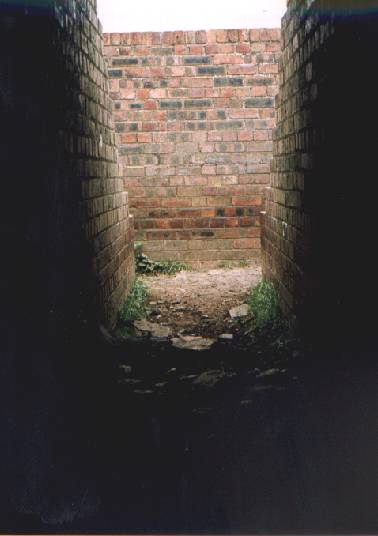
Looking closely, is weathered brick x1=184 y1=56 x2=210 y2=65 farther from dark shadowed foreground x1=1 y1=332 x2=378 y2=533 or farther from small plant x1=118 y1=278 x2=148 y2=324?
dark shadowed foreground x1=1 y1=332 x2=378 y2=533

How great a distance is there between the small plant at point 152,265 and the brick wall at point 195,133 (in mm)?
119

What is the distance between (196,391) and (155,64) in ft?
17.6

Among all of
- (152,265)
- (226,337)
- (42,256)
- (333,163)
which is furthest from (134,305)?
(333,163)

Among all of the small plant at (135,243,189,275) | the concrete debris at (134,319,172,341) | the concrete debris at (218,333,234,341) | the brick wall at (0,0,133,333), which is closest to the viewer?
the brick wall at (0,0,133,333)

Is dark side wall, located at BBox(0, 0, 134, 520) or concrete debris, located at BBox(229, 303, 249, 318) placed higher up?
dark side wall, located at BBox(0, 0, 134, 520)

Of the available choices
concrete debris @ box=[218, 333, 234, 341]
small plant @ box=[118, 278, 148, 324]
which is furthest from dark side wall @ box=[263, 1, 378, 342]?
small plant @ box=[118, 278, 148, 324]

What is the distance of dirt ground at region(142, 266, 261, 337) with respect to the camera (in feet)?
15.1

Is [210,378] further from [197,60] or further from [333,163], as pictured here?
[197,60]

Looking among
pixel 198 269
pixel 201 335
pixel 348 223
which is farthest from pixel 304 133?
pixel 198 269

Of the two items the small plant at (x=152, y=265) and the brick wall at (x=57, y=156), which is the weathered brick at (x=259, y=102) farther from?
the brick wall at (x=57, y=156)

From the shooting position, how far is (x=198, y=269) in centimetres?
713

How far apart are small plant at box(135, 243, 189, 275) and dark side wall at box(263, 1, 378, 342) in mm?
3521

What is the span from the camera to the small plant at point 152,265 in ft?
22.8

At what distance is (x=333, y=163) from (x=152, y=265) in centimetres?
466
